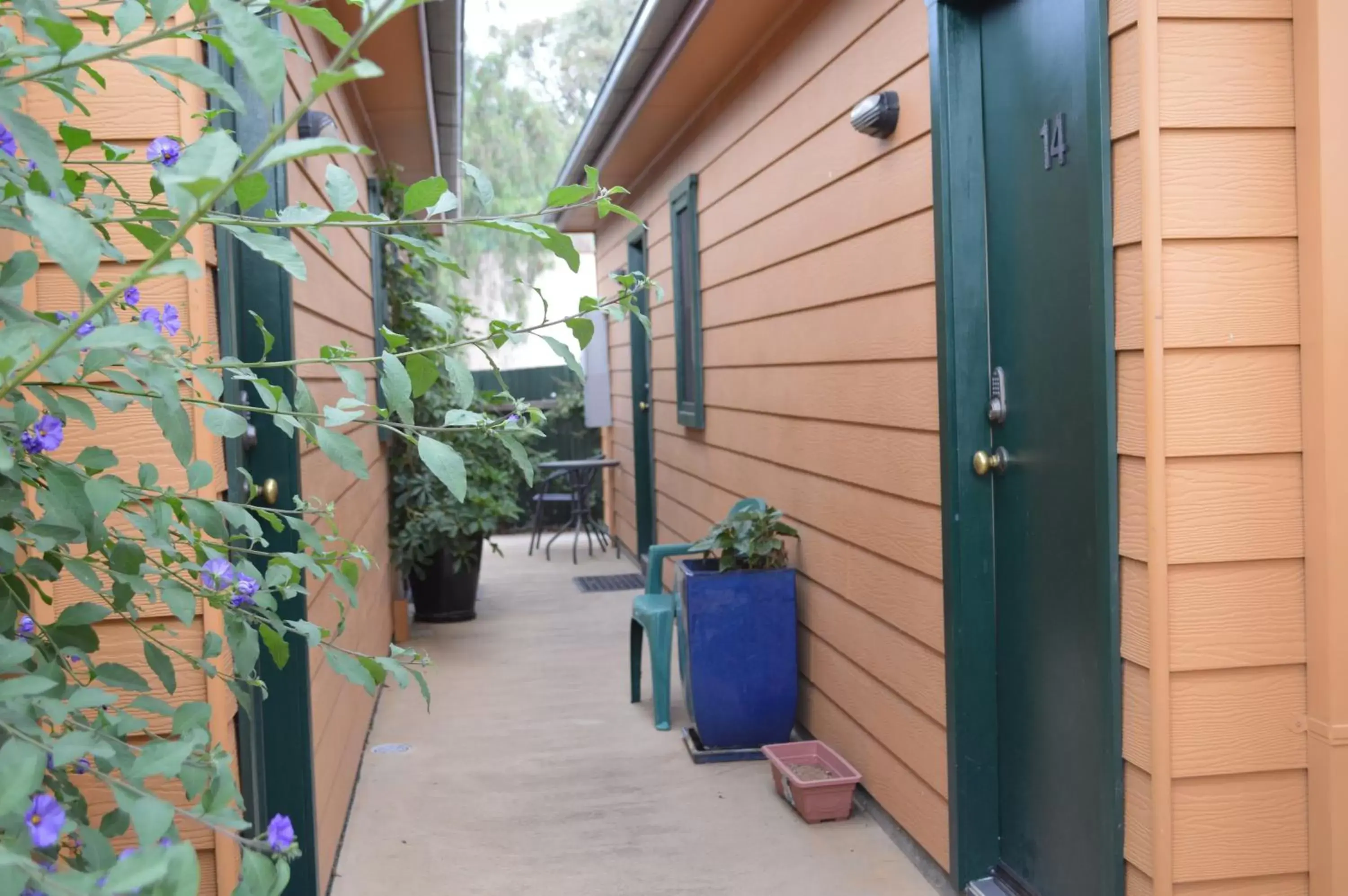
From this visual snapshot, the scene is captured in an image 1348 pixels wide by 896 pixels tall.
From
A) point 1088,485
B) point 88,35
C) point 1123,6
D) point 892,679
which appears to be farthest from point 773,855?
point 88,35

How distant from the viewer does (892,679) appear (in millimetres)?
3371

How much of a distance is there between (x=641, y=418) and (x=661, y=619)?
154 inches

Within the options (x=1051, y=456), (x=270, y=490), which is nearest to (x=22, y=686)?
(x=270, y=490)

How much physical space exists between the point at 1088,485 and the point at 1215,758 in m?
0.53

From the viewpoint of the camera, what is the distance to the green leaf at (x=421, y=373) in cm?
136

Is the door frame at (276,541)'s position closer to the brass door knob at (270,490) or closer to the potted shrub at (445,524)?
the brass door knob at (270,490)

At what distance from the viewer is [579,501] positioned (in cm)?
962

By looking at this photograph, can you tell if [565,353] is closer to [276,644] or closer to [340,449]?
[340,449]

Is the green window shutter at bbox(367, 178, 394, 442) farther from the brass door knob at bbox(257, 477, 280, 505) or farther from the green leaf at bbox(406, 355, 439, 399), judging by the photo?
the green leaf at bbox(406, 355, 439, 399)

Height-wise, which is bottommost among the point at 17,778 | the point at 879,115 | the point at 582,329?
the point at 17,778

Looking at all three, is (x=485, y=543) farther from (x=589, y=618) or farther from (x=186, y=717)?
(x=186, y=717)

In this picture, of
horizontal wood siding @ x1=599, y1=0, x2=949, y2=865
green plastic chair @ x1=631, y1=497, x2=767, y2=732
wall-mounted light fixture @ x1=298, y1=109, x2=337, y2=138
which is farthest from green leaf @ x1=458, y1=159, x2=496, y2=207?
green plastic chair @ x1=631, y1=497, x2=767, y2=732

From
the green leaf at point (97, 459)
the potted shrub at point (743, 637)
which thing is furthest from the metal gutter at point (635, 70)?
the green leaf at point (97, 459)

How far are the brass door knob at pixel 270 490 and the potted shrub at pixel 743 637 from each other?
5.55 ft
